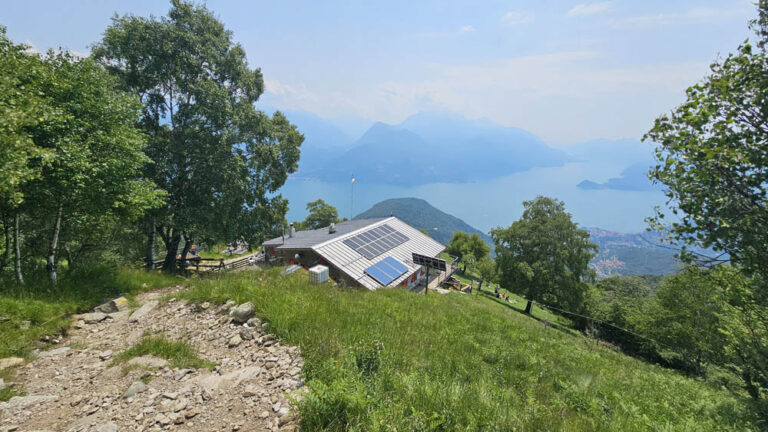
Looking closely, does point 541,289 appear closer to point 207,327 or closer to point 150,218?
point 207,327

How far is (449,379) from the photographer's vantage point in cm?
520

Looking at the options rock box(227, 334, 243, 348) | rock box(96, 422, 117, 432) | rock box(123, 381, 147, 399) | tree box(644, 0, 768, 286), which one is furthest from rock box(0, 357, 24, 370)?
tree box(644, 0, 768, 286)

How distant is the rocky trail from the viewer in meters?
4.09

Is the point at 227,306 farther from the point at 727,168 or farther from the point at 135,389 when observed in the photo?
the point at 727,168

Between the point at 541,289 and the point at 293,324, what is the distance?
1196 inches

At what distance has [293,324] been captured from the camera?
6293 millimetres

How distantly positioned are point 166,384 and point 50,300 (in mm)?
7002

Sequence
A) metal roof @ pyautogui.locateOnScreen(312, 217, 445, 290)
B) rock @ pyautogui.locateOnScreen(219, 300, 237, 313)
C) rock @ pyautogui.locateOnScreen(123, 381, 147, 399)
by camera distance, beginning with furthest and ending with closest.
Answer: metal roof @ pyautogui.locateOnScreen(312, 217, 445, 290) → rock @ pyautogui.locateOnScreen(219, 300, 237, 313) → rock @ pyautogui.locateOnScreen(123, 381, 147, 399)

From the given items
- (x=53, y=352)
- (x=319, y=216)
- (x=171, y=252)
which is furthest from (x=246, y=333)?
(x=319, y=216)

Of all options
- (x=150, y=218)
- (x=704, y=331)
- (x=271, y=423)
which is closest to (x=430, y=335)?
(x=271, y=423)

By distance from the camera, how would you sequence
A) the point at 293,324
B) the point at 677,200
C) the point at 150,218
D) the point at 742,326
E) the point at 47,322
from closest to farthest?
the point at 293,324 < the point at 677,200 < the point at 47,322 < the point at 742,326 < the point at 150,218

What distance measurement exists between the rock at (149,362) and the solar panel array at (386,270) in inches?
691

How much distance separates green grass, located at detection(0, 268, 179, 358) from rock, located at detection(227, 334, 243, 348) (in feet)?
15.2

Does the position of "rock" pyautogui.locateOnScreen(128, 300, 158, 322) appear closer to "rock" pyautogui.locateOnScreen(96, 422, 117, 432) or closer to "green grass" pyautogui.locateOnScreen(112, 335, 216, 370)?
"green grass" pyautogui.locateOnScreen(112, 335, 216, 370)
